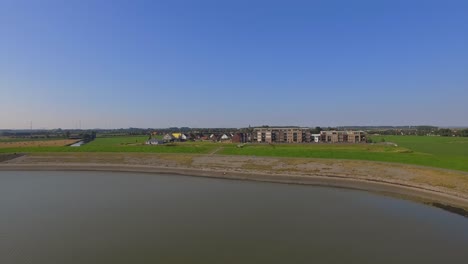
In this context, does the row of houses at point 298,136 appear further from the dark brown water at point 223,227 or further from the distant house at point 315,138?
the dark brown water at point 223,227

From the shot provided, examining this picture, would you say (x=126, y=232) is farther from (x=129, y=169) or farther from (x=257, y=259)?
(x=129, y=169)

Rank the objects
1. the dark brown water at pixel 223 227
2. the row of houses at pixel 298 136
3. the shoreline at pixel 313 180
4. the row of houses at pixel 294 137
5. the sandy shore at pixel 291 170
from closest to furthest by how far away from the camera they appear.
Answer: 1. the dark brown water at pixel 223 227
2. the shoreline at pixel 313 180
3. the sandy shore at pixel 291 170
4. the row of houses at pixel 294 137
5. the row of houses at pixel 298 136

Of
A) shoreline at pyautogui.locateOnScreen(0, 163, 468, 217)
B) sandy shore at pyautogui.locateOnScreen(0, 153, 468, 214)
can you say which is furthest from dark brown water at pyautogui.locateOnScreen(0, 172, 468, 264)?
sandy shore at pyautogui.locateOnScreen(0, 153, 468, 214)

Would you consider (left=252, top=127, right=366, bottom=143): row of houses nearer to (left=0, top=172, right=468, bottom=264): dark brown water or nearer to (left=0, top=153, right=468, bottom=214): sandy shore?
(left=0, top=153, right=468, bottom=214): sandy shore

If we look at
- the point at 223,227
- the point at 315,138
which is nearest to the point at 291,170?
the point at 223,227

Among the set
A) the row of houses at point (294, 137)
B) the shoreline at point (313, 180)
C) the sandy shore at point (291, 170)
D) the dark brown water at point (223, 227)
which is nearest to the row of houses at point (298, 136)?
Answer: the row of houses at point (294, 137)

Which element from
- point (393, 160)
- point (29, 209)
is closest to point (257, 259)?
point (29, 209)
